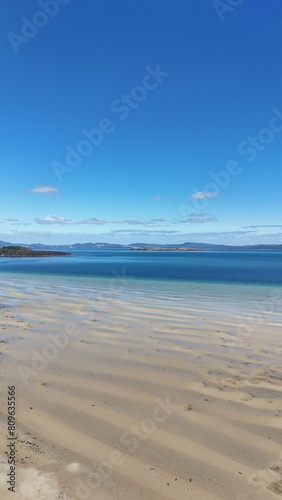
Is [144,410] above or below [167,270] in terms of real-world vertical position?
below

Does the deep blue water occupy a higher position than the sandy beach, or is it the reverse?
the deep blue water

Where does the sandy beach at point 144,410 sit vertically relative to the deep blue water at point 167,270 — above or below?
below

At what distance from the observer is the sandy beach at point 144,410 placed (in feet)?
14.0

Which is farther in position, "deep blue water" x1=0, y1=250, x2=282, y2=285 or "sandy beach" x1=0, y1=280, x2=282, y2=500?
"deep blue water" x1=0, y1=250, x2=282, y2=285

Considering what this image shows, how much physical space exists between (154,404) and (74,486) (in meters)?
2.50

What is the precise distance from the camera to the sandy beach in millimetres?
4262

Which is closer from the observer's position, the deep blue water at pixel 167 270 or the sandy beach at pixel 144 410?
the sandy beach at pixel 144 410

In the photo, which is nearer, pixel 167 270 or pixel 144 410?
pixel 144 410

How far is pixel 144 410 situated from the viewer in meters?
6.11

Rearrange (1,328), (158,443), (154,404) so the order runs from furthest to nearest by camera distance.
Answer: (1,328) → (154,404) → (158,443)

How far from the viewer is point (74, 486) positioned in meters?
4.11

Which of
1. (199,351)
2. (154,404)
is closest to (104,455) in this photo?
(154,404)

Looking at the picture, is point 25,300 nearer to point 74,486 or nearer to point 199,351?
point 199,351

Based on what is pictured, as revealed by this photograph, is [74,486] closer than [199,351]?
Yes
